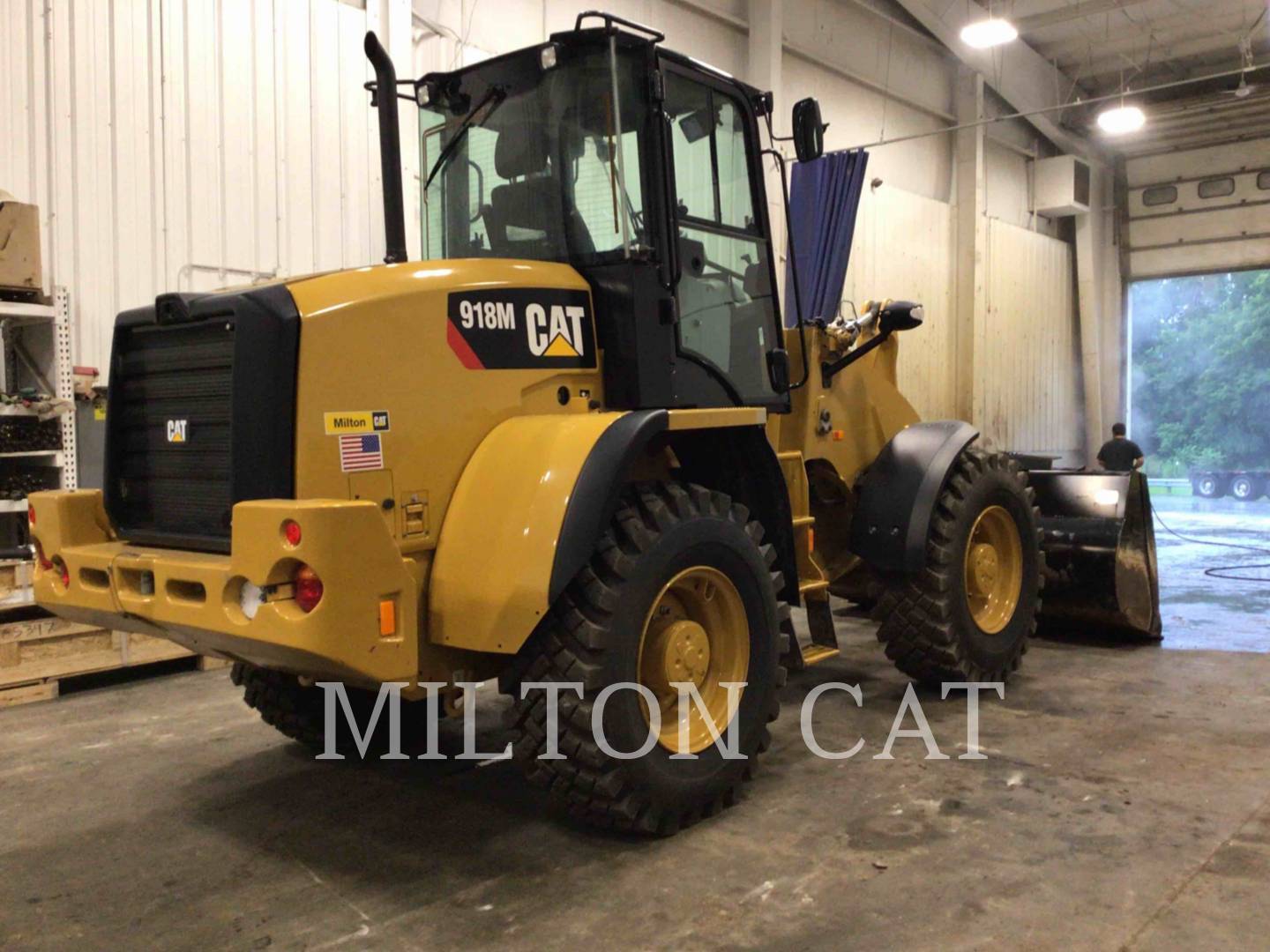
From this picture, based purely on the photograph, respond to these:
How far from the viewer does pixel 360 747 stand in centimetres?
438

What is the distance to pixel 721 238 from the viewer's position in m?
4.20

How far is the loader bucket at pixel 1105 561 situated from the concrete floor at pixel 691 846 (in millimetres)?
1207

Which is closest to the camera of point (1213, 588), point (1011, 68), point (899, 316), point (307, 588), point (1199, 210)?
point (307, 588)

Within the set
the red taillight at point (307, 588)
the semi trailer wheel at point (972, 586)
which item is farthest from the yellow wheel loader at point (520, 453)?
the semi trailer wheel at point (972, 586)

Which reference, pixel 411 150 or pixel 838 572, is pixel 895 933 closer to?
pixel 838 572

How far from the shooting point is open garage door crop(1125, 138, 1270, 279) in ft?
51.8

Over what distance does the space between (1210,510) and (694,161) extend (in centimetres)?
1609

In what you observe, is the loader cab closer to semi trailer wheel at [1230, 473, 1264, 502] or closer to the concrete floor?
the concrete floor

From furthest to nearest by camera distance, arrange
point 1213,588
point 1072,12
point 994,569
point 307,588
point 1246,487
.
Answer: point 1246,487 → point 1072,12 → point 1213,588 → point 994,569 → point 307,588

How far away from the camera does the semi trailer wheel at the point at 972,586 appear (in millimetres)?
4926

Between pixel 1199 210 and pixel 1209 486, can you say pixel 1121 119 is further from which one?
pixel 1209 486

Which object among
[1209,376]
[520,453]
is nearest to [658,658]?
[520,453]

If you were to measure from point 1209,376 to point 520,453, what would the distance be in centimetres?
2502

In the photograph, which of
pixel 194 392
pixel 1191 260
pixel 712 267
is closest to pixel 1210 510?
pixel 1191 260
